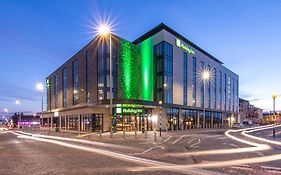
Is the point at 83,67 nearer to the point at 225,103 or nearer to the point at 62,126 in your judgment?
the point at 62,126

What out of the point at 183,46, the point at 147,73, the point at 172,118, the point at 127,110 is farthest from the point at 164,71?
the point at 127,110

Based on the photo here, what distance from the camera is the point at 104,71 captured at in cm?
4703

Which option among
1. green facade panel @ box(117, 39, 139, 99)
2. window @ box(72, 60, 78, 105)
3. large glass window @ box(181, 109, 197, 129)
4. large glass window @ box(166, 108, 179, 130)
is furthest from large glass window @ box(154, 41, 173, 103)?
window @ box(72, 60, 78, 105)

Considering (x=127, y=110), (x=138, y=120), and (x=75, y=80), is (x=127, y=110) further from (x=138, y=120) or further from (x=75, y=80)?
(x=75, y=80)

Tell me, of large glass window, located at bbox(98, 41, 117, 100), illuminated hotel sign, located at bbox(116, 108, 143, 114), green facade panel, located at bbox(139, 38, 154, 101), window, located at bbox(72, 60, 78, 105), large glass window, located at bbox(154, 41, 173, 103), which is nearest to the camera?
illuminated hotel sign, located at bbox(116, 108, 143, 114)

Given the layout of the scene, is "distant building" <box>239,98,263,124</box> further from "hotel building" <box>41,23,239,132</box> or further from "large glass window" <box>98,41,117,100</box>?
"large glass window" <box>98,41,117,100</box>

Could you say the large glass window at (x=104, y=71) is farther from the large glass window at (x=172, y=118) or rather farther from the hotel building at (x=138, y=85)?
the large glass window at (x=172, y=118)

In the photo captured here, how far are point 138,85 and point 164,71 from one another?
20.2 ft

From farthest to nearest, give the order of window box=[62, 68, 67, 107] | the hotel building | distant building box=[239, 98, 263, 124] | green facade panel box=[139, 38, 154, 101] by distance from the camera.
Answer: distant building box=[239, 98, 263, 124], window box=[62, 68, 67, 107], green facade panel box=[139, 38, 154, 101], the hotel building

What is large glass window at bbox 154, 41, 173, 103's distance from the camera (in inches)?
1971

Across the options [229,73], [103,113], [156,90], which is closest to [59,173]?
[103,113]

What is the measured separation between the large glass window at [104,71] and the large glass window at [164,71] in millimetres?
8479

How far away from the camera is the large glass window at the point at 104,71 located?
154 feet

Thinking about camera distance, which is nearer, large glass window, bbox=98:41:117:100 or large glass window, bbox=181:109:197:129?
large glass window, bbox=98:41:117:100
